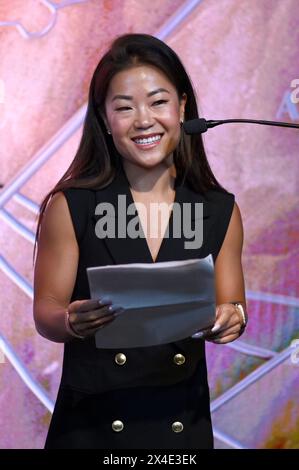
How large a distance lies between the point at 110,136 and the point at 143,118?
5.2 inches

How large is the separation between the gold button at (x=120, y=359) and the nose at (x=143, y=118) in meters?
0.47

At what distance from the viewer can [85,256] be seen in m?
1.86

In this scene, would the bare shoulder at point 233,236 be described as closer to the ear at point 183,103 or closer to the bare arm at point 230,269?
the bare arm at point 230,269

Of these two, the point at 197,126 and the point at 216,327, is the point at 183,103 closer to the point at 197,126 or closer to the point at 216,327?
the point at 197,126

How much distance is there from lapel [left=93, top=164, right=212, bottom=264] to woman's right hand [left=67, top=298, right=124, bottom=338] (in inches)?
7.9

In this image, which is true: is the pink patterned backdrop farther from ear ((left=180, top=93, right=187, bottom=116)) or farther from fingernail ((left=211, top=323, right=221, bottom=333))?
fingernail ((left=211, top=323, right=221, bottom=333))

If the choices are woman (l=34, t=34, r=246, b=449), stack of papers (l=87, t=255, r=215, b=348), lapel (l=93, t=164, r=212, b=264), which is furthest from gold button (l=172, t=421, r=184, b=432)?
lapel (l=93, t=164, r=212, b=264)

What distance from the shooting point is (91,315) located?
1.65 m

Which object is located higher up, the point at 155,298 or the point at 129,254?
the point at 129,254

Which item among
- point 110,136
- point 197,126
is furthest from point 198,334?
point 110,136

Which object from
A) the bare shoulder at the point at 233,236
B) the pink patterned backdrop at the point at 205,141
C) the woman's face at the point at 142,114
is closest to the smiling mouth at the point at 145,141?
the woman's face at the point at 142,114

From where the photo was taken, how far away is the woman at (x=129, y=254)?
1827mm

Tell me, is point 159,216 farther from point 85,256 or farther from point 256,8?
point 256,8
